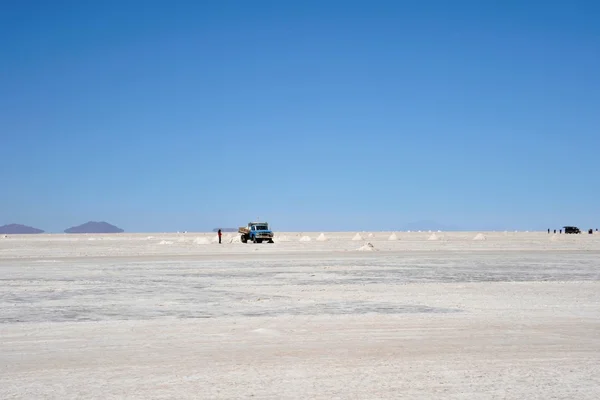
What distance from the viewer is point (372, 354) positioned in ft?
32.7

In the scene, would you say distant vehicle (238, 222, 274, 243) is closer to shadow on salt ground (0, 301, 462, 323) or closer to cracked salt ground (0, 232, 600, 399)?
cracked salt ground (0, 232, 600, 399)

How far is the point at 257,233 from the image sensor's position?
243 ft

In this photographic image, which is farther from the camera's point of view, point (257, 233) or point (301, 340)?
point (257, 233)

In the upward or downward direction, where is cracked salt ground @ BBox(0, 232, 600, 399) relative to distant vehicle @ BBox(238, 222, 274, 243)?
downward

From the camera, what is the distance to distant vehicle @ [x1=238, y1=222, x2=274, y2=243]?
7388cm

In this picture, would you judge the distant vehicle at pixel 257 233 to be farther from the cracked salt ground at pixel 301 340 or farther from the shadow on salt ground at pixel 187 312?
the shadow on salt ground at pixel 187 312

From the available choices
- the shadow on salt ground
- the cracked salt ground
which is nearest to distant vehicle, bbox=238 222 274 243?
the cracked salt ground

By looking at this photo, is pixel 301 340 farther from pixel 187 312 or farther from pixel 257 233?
pixel 257 233

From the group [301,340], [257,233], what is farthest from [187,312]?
[257,233]

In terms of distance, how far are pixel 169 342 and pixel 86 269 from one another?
21396 millimetres

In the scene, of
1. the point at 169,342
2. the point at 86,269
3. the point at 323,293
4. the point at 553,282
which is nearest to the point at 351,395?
the point at 169,342

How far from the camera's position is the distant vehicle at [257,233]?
73875mm

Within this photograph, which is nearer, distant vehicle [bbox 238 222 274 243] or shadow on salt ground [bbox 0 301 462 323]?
shadow on salt ground [bbox 0 301 462 323]

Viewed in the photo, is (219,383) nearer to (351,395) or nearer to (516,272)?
(351,395)
